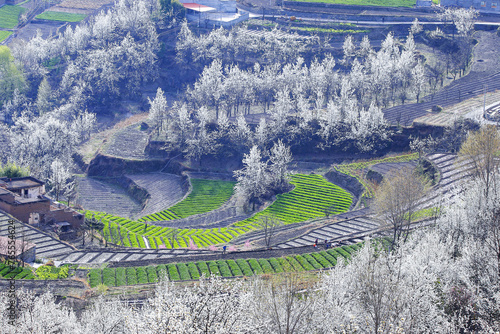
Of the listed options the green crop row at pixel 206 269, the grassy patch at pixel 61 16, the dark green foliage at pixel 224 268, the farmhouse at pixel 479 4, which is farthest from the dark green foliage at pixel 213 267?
the grassy patch at pixel 61 16

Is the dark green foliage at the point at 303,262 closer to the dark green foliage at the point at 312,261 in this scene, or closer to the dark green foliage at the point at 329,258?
the dark green foliage at the point at 312,261

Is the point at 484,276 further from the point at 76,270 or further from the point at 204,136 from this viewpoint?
the point at 204,136

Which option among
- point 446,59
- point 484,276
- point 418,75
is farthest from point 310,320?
point 446,59

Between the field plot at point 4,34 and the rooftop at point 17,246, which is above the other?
the field plot at point 4,34

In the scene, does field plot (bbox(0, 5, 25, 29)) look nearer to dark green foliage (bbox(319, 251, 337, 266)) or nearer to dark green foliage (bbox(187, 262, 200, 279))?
dark green foliage (bbox(187, 262, 200, 279))

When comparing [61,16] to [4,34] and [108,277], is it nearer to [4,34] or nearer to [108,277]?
[4,34]

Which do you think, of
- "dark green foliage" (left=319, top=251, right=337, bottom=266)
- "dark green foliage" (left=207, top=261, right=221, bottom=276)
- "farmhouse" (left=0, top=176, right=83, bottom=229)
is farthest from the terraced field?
"dark green foliage" (left=319, top=251, right=337, bottom=266)
